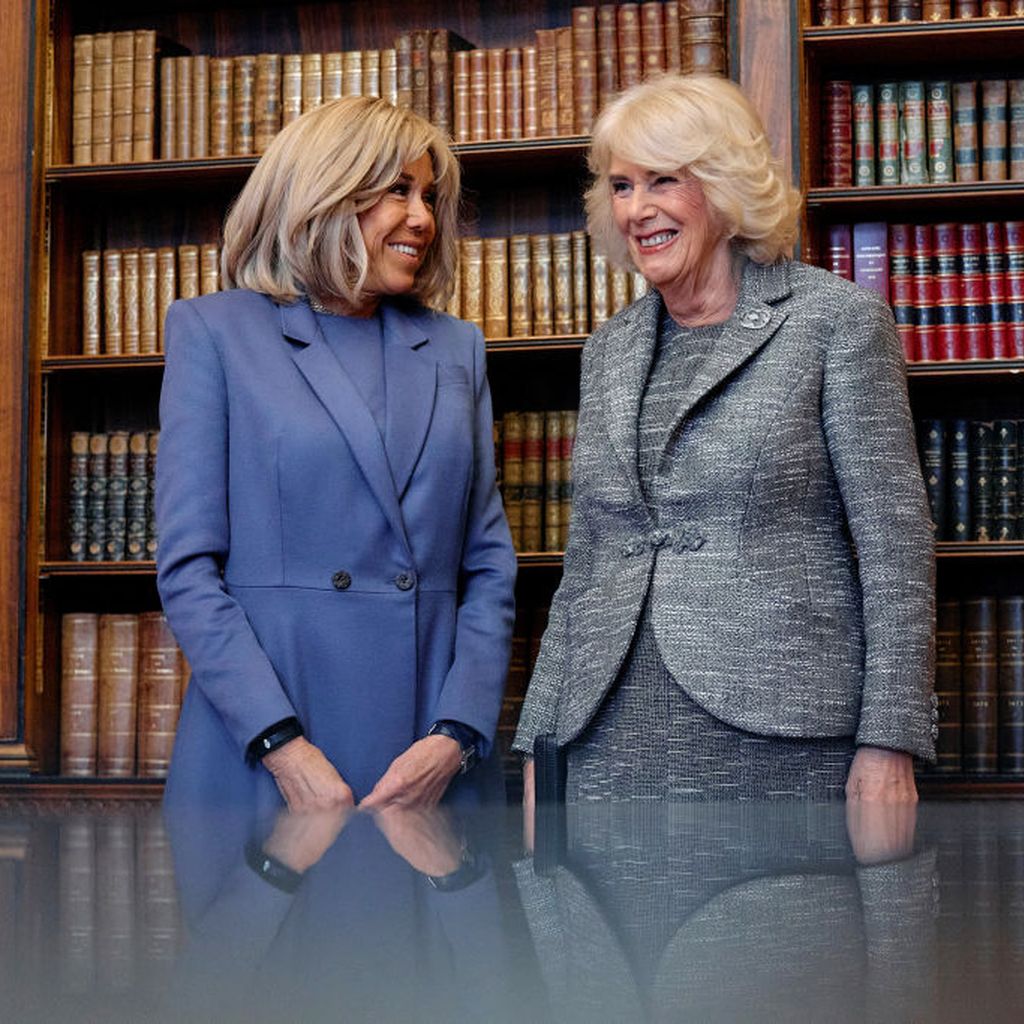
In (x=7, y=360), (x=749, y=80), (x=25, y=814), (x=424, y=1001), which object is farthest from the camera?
(x=7, y=360)

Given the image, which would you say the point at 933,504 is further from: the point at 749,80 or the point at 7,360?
the point at 7,360

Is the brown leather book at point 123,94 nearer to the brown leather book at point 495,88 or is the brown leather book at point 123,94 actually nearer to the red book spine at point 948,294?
the brown leather book at point 495,88

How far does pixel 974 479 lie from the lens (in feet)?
10.3

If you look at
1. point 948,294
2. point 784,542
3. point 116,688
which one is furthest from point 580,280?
point 784,542

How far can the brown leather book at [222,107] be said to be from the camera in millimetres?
3383

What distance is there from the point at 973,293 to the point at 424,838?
2.76 metres

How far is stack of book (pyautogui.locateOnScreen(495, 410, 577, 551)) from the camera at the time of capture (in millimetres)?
3238

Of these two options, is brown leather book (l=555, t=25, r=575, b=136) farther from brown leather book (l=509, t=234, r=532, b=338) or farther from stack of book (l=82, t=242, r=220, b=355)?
stack of book (l=82, t=242, r=220, b=355)

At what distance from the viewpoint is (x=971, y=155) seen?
10.4ft

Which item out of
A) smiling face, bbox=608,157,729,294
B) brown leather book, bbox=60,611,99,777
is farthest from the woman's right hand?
brown leather book, bbox=60,611,99,777

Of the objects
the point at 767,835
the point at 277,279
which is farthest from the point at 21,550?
the point at 767,835

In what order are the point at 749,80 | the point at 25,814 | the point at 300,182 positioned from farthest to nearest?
1. the point at 749,80
2. the point at 300,182
3. the point at 25,814

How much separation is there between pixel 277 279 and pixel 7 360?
1548 mm

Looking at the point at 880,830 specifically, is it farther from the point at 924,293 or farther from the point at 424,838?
the point at 924,293
